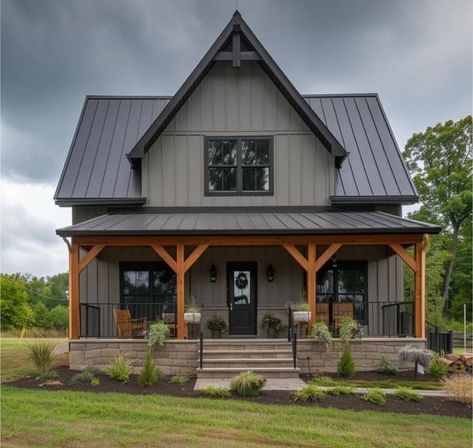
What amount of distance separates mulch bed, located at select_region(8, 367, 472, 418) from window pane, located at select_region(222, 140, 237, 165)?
20.7 ft

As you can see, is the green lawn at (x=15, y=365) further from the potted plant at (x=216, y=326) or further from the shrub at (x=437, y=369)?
the shrub at (x=437, y=369)

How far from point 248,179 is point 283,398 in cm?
678

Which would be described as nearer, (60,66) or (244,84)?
(244,84)

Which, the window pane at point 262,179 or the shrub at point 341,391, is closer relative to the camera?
the shrub at point 341,391

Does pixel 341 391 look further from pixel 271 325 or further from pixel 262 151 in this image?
pixel 262 151

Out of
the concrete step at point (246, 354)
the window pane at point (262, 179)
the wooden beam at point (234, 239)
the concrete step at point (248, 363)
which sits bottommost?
the concrete step at point (248, 363)

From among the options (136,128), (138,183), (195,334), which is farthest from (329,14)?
(195,334)

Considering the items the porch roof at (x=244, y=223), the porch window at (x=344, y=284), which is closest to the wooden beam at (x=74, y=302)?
the porch roof at (x=244, y=223)

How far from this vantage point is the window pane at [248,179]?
1243cm

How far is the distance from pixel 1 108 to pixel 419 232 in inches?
659

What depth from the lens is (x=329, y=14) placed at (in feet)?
53.6

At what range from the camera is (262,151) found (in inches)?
492

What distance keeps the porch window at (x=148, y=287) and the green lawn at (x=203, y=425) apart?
5.29 metres

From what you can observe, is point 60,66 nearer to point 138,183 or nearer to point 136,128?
point 136,128
